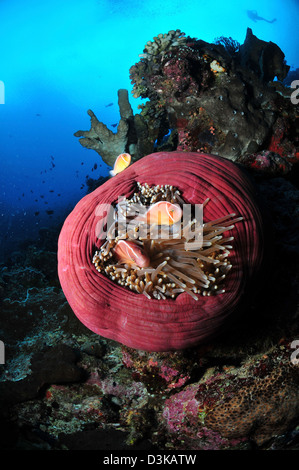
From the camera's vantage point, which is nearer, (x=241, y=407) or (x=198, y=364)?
(x=241, y=407)

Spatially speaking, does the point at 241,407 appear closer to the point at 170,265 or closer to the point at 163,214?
the point at 170,265

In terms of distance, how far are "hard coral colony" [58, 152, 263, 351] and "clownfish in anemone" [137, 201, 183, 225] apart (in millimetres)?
56

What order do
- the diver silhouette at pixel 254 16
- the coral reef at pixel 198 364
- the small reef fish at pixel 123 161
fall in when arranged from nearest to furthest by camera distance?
the coral reef at pixel 198 364, the small reef fish at pixel 123 161, the diver silhouette at pixel 254 16

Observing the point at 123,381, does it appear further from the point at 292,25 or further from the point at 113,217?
the point at 292,25

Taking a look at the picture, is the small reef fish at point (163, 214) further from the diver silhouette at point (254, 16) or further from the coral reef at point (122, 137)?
the diver silhouette at point (254, 16)

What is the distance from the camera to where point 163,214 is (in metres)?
2.18

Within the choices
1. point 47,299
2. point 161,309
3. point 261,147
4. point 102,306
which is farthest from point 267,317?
point 47,299

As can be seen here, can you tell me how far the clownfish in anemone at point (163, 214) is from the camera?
6.96ft

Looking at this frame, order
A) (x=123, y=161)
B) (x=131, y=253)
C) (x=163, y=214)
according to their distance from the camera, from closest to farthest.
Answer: (x=131, y=253)
(x=163, y=214)
(x=123, y=161)

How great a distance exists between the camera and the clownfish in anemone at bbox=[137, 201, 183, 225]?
2121 millimetres

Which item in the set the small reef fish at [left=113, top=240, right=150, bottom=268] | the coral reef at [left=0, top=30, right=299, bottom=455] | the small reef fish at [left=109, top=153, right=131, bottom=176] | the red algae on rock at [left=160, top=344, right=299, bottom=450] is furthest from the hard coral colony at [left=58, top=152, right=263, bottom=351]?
the small reef fish at [left=109, top=153, right=131, bottom=176]

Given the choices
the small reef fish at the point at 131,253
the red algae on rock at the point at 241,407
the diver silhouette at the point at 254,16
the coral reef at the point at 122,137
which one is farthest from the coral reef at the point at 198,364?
the diver silhouette at the point at 254,16

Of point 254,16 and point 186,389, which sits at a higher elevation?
point 254,16

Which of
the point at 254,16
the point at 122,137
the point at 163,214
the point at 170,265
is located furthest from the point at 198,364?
the point at 254,16
